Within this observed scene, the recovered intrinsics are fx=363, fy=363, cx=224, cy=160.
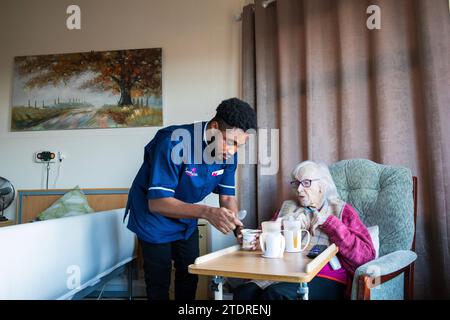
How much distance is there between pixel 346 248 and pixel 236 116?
687 mm

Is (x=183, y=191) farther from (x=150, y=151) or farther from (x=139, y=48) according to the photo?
(x=139, y=48)

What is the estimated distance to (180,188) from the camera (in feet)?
5.17

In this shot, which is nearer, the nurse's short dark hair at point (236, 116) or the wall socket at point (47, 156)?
the nurse's short dark hair at point (236, 116)

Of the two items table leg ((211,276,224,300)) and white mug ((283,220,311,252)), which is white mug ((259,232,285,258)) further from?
table leg ((211,276,224,300))

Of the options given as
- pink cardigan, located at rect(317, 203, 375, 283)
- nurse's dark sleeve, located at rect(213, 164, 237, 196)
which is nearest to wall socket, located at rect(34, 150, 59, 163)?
nurse's dark sleeve, located at rect(213, 164, 237, 196)

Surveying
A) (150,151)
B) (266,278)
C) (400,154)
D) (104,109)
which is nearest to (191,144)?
(150,151)

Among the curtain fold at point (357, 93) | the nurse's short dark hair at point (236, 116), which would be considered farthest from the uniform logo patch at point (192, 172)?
the curtain fold at point (357, 93)

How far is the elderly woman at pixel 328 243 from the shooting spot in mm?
1409

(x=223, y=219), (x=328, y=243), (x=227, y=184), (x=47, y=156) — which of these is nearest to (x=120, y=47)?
(x=47, y=156)

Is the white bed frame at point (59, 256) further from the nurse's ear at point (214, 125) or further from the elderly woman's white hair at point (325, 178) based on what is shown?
the elderly woman's white hair at point (325, 178)

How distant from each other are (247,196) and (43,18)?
252 centimetres

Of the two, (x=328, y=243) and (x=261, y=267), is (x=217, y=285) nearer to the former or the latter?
(x=261, y=267)

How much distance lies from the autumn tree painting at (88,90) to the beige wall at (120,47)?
73 millimetres

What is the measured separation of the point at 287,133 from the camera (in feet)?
8.09
